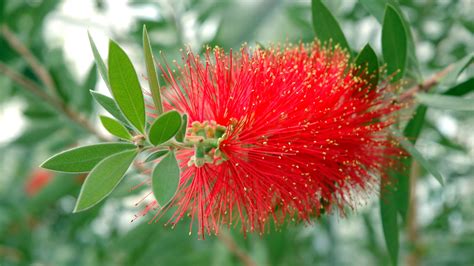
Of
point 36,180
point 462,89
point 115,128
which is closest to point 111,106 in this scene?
point 115,128

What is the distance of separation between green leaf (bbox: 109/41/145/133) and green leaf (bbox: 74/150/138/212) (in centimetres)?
7

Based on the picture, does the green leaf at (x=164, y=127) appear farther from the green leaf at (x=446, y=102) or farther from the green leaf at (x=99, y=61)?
the green leaf at (x=446, y=102)

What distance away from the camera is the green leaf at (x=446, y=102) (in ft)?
3.71

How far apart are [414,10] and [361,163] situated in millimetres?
1276

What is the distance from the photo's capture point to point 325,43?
1.29 meters

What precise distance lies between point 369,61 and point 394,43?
0.23 ft

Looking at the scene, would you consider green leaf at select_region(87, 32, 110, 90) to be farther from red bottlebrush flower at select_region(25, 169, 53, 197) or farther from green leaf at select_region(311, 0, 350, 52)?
red bottlebrush flower at select_region(25, 169, 53, 197)

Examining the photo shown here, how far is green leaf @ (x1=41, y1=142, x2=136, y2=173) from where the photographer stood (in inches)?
36.0

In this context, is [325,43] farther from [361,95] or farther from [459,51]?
[459,51]

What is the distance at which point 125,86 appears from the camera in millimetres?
906

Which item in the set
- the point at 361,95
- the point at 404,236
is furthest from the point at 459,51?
the point at 361,95

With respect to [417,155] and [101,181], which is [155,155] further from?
[417,155]

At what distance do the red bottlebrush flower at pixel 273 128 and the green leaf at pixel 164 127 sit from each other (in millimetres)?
139

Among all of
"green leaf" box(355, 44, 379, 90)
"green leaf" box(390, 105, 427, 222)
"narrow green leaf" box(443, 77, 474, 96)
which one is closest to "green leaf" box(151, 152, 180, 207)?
"green leaf" box(355, 44, 379, 90)
